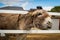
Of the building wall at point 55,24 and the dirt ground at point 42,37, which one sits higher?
the building wall at point 55,24

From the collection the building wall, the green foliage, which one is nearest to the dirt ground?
the building wall

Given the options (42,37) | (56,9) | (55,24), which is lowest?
(42,37)

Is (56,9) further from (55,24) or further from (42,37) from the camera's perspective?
(42,37)

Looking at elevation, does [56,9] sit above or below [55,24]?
above

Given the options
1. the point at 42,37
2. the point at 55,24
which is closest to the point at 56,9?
the point at 55,24

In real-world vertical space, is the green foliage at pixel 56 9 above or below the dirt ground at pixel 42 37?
above

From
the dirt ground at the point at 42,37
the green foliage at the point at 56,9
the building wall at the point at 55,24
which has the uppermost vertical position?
the green foliage at the point at 56,9

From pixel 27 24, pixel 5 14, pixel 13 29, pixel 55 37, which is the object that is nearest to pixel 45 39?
pixel 55 37

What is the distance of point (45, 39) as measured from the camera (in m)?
1.59

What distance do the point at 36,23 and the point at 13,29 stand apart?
25cm

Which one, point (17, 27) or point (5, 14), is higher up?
point (5, 14)

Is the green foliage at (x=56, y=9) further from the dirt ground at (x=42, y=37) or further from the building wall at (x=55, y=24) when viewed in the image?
the dirt ground at (x=42, y=37)

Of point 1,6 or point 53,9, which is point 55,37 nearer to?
point 53,9

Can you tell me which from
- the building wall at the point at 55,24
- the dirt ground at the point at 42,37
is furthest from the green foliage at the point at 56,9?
the dirt ground at the point at 42,37
